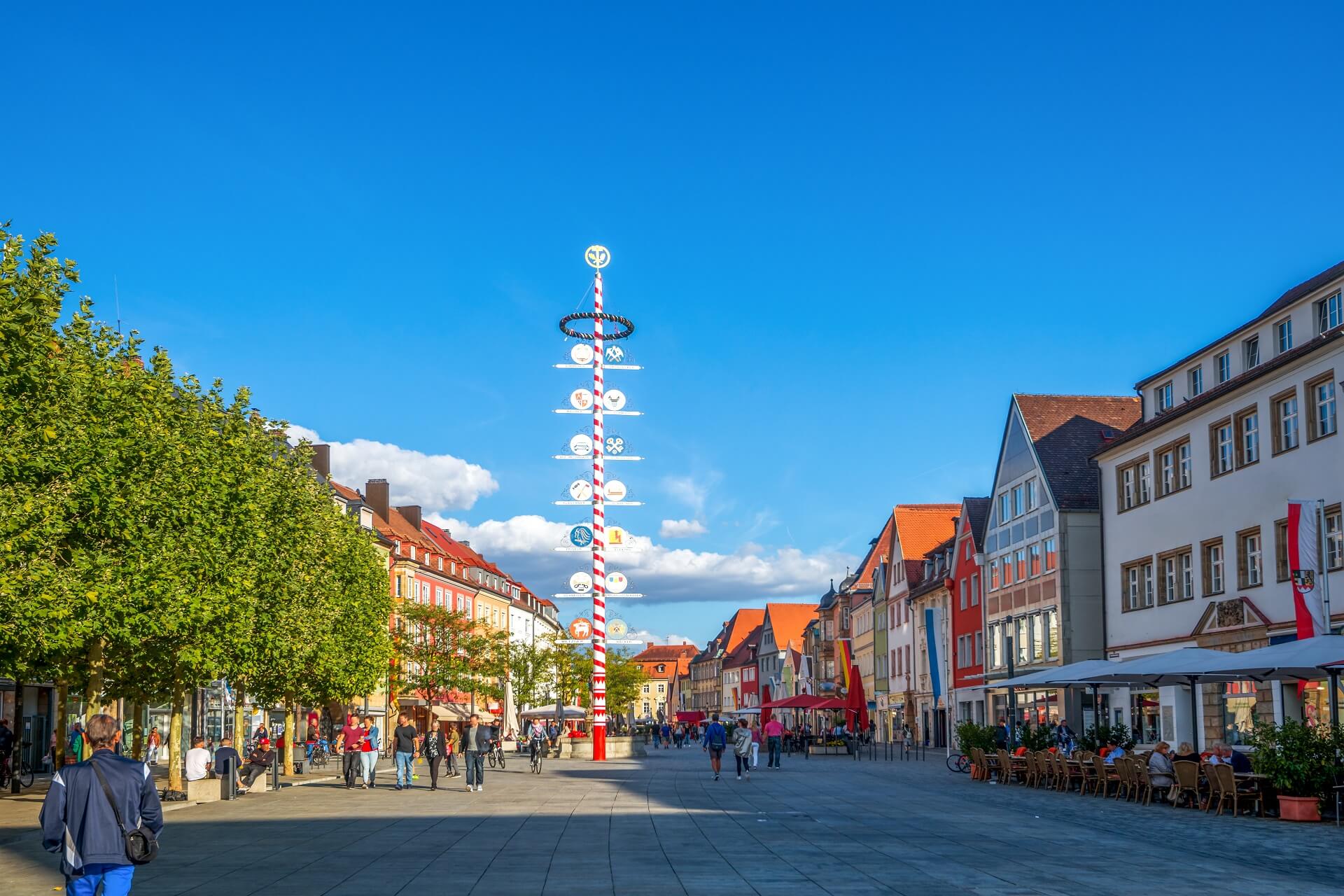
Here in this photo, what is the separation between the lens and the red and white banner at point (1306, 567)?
32.2 m

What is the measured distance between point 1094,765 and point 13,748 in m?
25.0

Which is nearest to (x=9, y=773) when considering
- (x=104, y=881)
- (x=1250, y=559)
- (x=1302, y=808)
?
(x=1302, y=808)

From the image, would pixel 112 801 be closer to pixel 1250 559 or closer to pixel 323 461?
pixel 1250 559

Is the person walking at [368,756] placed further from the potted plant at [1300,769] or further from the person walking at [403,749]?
the potted plant at [1300,769]

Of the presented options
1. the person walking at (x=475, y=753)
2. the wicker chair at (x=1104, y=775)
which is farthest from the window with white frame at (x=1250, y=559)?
the person walking at (x=475, y=753)

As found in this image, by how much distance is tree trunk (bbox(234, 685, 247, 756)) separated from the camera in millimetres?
39969

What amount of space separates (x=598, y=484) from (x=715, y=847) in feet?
131

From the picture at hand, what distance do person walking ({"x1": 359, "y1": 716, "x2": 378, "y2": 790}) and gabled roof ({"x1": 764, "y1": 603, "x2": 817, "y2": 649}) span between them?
11981cm

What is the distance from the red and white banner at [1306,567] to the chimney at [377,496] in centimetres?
6283

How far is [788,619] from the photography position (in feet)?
517

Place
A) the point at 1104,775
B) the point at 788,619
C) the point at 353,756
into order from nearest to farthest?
the point at 1104,775, the point at 353,756, the point at 788,619

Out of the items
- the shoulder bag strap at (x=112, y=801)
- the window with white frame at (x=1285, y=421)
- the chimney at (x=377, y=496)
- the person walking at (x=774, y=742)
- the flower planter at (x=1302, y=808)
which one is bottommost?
the person walking at (x=774, y=742)

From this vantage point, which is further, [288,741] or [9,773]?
[288,741]

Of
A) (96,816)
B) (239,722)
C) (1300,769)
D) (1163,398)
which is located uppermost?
(1163,398)
